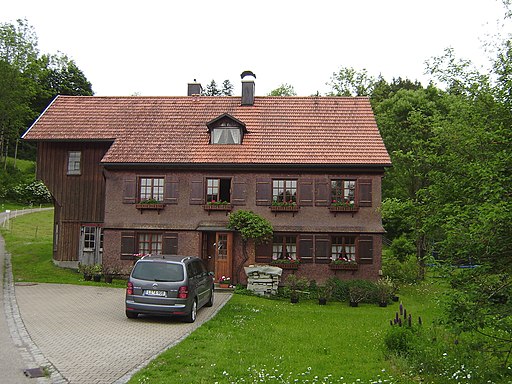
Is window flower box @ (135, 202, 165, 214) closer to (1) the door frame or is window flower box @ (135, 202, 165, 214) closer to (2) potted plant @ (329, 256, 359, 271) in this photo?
(1) the door frame

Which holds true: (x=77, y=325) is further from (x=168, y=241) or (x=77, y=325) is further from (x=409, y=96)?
(x=409, y=96)

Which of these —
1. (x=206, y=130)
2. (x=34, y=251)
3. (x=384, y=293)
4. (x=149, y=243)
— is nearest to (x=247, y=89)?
(x=206, y=130)

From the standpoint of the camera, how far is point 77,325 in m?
13.0

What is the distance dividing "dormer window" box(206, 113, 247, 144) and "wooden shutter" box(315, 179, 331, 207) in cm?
420

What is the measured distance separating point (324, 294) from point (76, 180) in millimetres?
13128

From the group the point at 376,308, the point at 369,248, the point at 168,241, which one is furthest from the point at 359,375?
the point at 168,241

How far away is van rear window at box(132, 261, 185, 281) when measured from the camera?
1368 centimetres

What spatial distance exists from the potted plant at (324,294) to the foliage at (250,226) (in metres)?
3.20

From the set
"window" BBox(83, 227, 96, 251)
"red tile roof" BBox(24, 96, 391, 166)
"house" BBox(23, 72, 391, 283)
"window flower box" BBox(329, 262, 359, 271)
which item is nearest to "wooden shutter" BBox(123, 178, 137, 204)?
"house" BBox(23, 72, 391, 283)

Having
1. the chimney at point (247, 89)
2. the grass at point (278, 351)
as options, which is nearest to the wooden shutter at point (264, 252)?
the grass at point (278, 351)

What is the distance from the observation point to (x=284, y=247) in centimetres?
2242

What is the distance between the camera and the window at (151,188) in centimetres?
2325

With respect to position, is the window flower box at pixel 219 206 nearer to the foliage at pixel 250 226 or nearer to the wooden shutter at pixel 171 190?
the foliage at pixel 250 226

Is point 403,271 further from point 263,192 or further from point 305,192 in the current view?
point 263,192
